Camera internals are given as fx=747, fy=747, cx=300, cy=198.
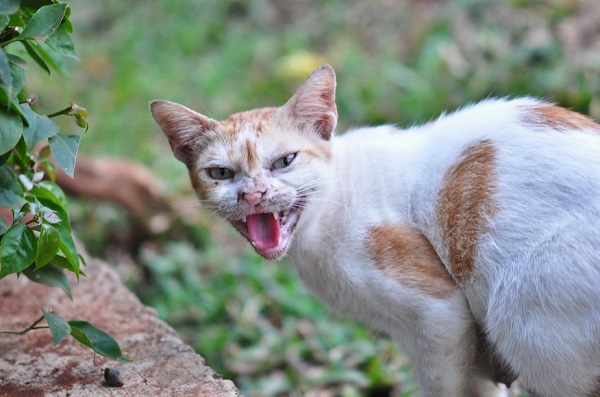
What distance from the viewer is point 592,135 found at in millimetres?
2549

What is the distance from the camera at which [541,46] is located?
5.71 m

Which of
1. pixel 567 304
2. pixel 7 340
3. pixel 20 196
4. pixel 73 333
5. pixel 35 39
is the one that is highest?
pixel 35 39

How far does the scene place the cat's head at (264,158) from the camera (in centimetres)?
272

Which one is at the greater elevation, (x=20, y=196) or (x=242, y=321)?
(x=20, y=196)

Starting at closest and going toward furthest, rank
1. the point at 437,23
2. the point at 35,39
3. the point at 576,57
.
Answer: the point at 35,39
the point at 576,57
the point at 437,23

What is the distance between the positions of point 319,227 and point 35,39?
1.23 m

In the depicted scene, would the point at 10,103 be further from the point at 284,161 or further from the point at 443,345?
the point at 443,345

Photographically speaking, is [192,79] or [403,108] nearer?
[403,108]

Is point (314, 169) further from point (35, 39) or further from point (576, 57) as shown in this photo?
point (576, 57)

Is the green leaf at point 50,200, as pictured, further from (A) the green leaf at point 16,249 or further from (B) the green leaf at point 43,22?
(B) the green leaf at point 43,22

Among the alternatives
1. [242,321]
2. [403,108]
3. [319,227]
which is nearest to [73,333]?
[319,227]

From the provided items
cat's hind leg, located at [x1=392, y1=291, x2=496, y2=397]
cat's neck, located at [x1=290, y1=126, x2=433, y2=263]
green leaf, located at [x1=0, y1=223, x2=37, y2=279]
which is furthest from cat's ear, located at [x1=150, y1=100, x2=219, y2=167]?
cat's hind leg, located at [x1=392, y1=291, x2=496, y2=397]

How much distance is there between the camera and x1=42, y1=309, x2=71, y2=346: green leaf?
Answer: 7.91ft

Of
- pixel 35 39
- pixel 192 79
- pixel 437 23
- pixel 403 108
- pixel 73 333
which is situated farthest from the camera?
pixel 192 79
